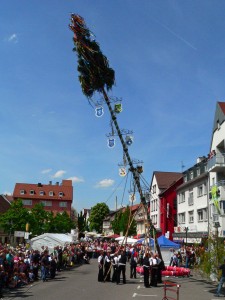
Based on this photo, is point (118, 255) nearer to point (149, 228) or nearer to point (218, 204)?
point (149, 228)

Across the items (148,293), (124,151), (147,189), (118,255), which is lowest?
(148,293)

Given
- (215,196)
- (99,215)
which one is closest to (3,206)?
(99,215)

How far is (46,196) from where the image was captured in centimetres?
10556

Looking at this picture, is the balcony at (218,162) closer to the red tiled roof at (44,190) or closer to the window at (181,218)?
the window at (181,218)

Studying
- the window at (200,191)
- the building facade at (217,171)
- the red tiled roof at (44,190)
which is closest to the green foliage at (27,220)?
the window at (200,191)

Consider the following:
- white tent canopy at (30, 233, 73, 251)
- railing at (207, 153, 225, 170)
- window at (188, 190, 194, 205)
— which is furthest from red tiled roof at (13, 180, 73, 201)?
white tent canopy at (30, 233, 73, 251)

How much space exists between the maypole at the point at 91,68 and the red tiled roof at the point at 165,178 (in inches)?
1759

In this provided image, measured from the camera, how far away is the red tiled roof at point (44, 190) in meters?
104

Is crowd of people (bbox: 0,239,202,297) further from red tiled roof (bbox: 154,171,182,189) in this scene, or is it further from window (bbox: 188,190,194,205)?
red tiled roof (bbox: 154,171,182,189)

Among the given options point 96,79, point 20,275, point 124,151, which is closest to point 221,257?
point 124,151

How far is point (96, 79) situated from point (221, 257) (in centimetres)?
1136

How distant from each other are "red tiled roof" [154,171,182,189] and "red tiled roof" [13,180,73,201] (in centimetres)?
4037

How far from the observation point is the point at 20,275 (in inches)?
782

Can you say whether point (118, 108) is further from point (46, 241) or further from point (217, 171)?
point (217, 171)
